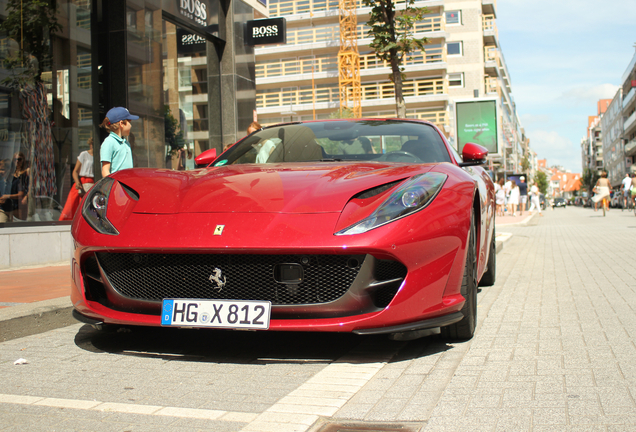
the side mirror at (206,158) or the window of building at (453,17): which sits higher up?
the window of building at (453,17)

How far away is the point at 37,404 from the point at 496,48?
8259 cm

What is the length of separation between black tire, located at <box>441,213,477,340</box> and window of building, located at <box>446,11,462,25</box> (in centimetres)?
7382

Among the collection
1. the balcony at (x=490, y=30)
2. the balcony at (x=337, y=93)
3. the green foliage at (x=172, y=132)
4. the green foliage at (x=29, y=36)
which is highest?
the balcony at (x=490, y=30)

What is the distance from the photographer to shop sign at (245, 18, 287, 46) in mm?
14719

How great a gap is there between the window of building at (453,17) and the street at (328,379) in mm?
72990

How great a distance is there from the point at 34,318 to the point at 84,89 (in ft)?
21.2

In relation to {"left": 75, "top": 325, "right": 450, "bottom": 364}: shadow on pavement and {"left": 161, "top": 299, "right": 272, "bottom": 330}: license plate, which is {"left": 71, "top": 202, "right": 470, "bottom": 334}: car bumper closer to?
{"left": 161, "top": 299, "right": 272, "bottom": 330}: license plate

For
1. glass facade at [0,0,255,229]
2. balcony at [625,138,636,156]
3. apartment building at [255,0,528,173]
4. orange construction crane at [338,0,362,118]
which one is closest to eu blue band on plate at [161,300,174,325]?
glass facade at [0,0,255,229]

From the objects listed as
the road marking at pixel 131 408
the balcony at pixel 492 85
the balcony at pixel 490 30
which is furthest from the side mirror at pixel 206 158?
the balcony at pixel 490 30

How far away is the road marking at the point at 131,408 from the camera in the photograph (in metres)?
2.38

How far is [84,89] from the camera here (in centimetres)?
972

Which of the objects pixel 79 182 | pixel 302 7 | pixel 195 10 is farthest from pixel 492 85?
pixel 79 182

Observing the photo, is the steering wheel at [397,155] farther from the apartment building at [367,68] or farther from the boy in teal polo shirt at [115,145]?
the apartment building at [367,68]

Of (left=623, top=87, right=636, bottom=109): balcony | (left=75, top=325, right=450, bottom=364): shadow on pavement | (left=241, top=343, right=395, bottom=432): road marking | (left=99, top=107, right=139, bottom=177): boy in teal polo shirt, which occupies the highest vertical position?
(left=623, top=87, right=636, bottom=109): balcony
